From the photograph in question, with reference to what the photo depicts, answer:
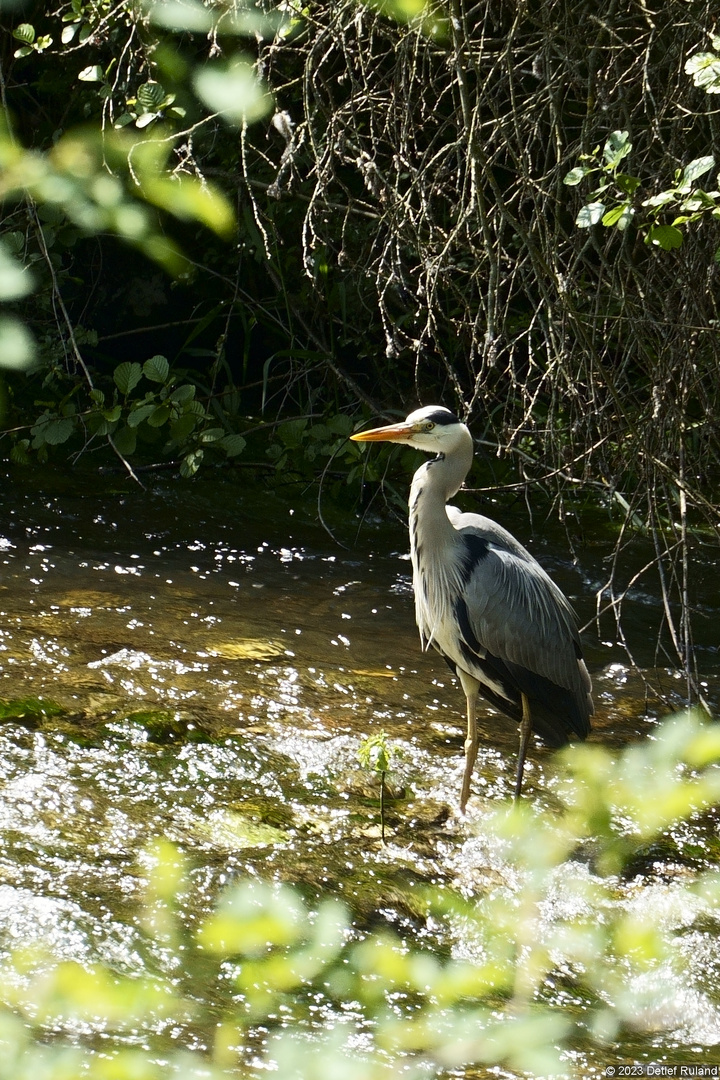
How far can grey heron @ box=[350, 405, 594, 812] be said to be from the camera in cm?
386

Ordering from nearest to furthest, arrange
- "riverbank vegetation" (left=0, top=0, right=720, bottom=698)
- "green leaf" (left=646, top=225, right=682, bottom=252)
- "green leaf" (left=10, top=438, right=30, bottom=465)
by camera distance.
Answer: "green leaf" (left=646, top=225, right=682, bottom=252), "riverbank vegetation" (left=0, top=0, right=720, bottom=698), "green leaf" (left=10, top=438, right=30, bottom=465)

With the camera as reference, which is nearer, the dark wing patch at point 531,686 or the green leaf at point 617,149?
the green leaf at point 617,149

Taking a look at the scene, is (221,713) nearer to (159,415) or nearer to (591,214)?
(159,415)

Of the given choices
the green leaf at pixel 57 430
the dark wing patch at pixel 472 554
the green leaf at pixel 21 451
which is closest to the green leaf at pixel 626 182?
the dark wing patch at pixel 472 554

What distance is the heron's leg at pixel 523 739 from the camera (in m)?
3.61

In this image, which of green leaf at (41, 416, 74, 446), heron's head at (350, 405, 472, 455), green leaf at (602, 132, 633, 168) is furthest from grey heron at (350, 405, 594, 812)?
green leaf at (41, 416, 74, 446)

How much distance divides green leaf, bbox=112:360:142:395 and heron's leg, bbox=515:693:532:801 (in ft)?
7.49

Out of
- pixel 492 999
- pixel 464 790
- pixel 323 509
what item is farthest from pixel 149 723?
pixel 323 509

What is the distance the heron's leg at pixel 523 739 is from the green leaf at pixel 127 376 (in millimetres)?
2283

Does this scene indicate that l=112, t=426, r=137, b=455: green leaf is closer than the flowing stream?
No

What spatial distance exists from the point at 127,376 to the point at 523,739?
2514mm

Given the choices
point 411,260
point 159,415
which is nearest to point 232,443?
point 159,415

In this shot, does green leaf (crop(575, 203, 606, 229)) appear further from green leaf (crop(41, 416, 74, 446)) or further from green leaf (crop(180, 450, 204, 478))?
green leaf (crop(41, 416, 74, 446))

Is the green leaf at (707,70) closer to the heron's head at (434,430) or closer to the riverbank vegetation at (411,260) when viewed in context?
the riverbank vegetation at (411,260)
